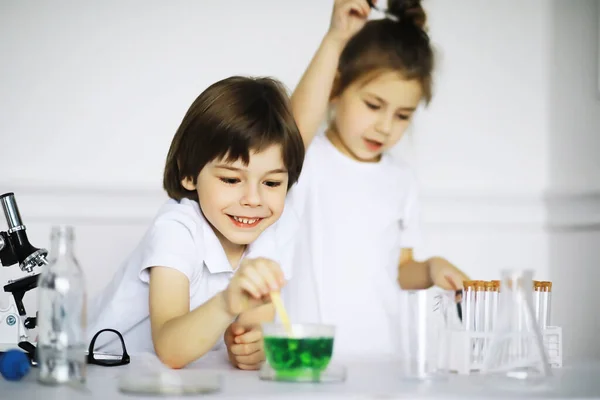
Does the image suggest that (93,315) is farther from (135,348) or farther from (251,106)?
(251,106)

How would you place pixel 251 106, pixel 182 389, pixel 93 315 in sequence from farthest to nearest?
pixel 93 315, pixel 251 106, pixel 182 389

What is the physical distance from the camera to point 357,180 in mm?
1696

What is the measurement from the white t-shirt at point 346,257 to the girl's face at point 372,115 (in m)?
0.04

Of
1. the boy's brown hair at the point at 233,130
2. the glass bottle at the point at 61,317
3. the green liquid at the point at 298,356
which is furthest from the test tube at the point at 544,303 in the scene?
the glass bottle at the point at 61,317

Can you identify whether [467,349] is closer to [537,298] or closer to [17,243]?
[537,298]

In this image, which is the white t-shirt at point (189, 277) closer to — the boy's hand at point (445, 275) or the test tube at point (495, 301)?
the boy's hand at point (445, 275)

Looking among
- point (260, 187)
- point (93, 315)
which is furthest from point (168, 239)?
point (93, 315)

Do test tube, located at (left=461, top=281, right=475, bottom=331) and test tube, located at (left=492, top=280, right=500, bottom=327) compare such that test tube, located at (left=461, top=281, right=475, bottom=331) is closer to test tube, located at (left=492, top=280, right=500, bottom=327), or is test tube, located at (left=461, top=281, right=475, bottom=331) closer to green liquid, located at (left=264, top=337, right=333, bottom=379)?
test tube, located at (left=492, top=280, right=500, bottom=327)

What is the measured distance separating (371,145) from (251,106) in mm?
364

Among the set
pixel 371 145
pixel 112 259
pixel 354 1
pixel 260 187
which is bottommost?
pixel 112 259

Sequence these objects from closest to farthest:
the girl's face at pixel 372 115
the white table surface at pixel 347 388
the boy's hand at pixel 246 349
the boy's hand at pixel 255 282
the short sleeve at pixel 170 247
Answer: the white table surface at pixel 347 388 < the boy's hand at pixel 255 282 < the boy's hand at pixel 246 349 < the short sleeve at pixel 170 247 < the girl's face at pixel 372 115

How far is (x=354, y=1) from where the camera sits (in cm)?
166

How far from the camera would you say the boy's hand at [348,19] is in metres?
1.65

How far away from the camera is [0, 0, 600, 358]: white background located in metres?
1.71
